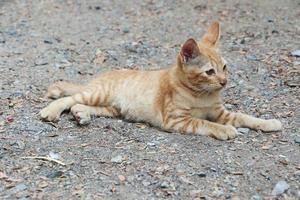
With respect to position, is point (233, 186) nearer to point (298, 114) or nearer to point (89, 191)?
point (89, 191)

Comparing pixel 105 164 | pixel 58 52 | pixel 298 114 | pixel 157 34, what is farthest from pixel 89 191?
pixel 157 34

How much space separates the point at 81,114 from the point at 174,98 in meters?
0.85

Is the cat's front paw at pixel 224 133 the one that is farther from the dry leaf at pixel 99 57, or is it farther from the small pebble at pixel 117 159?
the dry leaf at pixel 99 57

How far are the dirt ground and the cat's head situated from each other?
18.6 inches

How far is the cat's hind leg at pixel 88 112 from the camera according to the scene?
16.2 ft

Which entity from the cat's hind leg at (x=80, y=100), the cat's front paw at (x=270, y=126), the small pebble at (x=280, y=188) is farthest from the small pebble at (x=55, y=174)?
the cat's front paw at (x=270, y=126)

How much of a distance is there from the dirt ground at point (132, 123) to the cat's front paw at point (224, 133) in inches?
3.0

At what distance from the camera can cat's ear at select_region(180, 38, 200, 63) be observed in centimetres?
463

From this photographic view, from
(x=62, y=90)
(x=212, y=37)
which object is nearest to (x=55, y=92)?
(x=62, y=90)

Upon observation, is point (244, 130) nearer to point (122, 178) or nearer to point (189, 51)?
point (189, 51)

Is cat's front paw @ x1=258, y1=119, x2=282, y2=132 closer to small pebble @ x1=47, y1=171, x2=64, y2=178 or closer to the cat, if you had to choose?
the cat

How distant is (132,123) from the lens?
5.09 meters

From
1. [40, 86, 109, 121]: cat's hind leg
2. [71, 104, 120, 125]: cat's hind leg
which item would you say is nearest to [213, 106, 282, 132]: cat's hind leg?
[71, 104, 120, 125]: cat's hind leg

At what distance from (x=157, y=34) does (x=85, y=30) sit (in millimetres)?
1068
